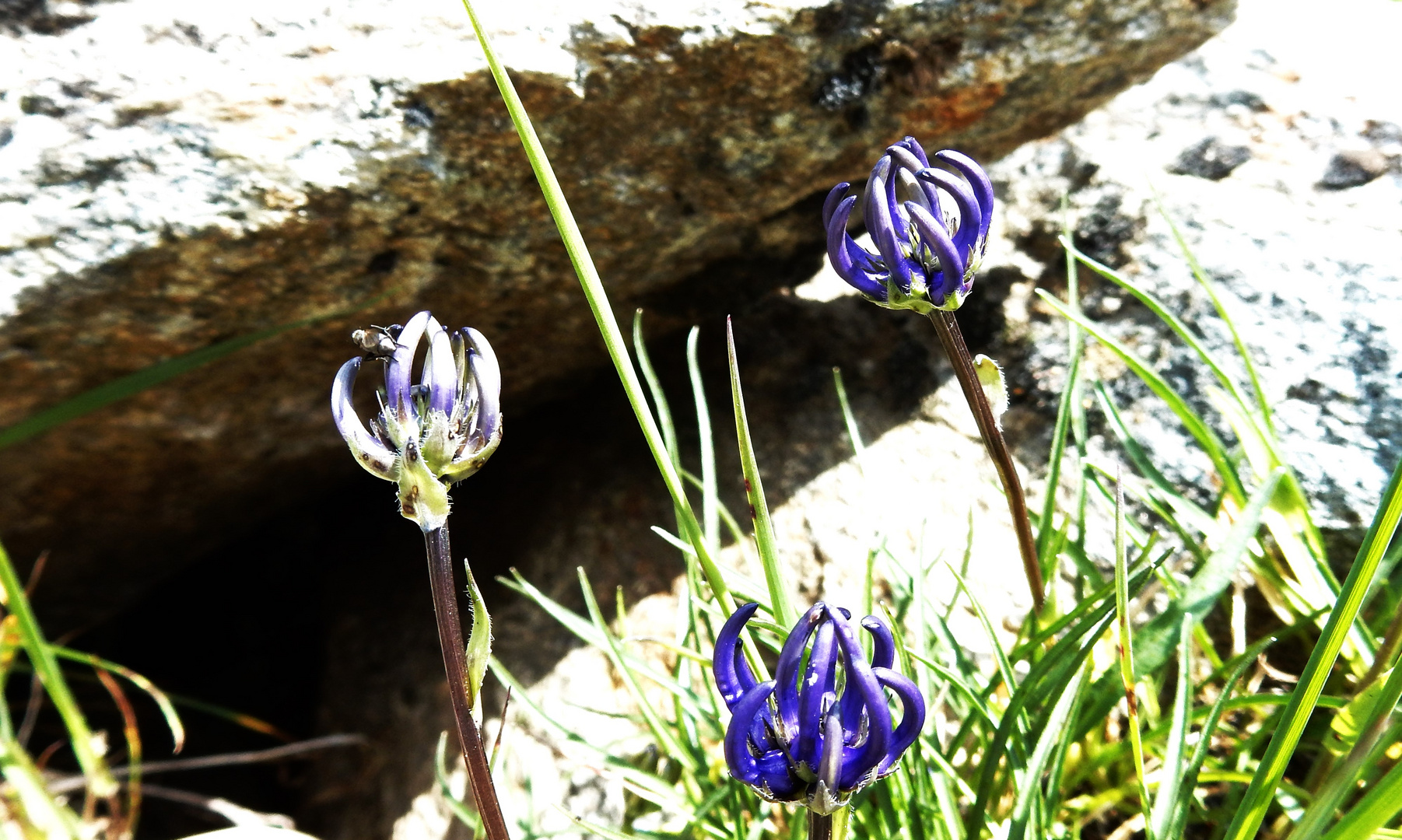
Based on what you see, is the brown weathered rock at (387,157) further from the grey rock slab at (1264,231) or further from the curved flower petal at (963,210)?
the curved flower petal at (963,210)

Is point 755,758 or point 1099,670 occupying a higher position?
point 755,758

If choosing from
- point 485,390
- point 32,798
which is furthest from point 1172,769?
point 32,798

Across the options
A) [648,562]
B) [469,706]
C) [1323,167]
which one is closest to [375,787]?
[648,562]

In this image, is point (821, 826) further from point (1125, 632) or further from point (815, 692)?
point (1125, 632)

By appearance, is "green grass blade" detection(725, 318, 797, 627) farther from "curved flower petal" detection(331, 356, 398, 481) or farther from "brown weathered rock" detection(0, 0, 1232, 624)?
"brown weathered rock" detection(0, 0, 1232, 624)

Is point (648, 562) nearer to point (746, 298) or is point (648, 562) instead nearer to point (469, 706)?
point (746, 298)

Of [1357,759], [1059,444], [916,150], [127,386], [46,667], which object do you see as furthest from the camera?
[127,386]

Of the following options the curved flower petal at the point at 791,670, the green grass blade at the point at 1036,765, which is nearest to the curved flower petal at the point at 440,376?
the curved flower petal at the point at 791,670

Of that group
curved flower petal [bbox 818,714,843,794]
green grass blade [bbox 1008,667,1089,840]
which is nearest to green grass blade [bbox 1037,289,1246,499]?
green grass blade [bbox 1008,667,1089,840]
